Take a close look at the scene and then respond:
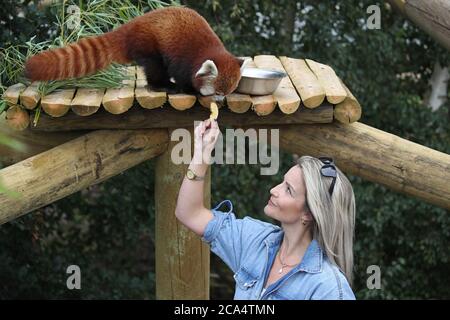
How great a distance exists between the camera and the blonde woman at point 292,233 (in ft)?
7.89

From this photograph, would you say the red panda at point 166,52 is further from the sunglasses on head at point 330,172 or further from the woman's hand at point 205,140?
the sunglasses on head at point 330,172

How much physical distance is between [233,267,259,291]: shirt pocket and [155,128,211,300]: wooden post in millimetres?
1165

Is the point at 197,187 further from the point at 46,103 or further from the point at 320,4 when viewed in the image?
the point at 320,4

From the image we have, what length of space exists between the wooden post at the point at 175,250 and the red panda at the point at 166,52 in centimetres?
47

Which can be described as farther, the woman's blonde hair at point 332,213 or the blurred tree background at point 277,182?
the blurred tree background at point 277,182

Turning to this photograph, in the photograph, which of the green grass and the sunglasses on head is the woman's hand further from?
the green grass

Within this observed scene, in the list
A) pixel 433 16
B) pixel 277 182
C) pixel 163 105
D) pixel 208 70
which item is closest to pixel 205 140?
pixel 208 70

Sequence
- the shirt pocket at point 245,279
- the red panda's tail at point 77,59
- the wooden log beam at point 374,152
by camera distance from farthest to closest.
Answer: the wooden log beam at point 374,152 < the red panda's tail at point 77,59 < the shirt pocket at point 245,279

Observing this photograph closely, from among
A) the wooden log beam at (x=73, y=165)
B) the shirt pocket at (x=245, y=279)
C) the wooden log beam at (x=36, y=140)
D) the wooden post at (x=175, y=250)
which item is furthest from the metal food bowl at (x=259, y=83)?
the shirt pocket at (x=245, y=279)

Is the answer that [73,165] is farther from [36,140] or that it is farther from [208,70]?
[208,70]

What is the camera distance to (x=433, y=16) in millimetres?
4023

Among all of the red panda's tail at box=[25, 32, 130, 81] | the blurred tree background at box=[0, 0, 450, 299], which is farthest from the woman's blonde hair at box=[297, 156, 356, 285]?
the blurred tree background at box=[0, 0, 450, 299]

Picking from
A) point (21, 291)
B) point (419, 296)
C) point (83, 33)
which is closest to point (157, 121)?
point (83, 33)
